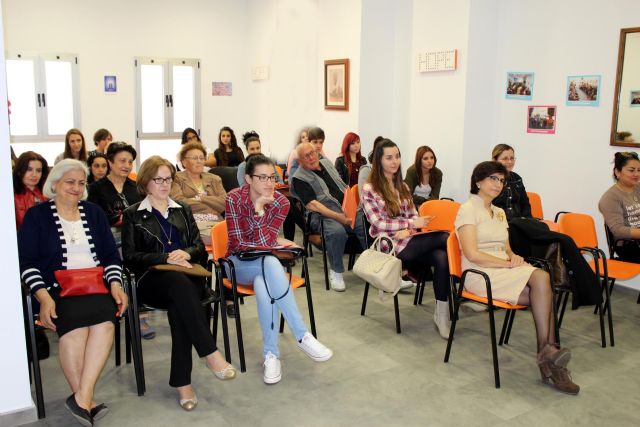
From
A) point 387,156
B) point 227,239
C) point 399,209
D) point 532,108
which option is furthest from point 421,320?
point 532,108

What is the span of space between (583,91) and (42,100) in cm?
665

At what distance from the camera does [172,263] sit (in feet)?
11.1

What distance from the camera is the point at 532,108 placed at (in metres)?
5.77

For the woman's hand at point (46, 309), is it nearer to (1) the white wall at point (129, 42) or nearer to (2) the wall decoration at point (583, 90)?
(2) the wall decoration at point (583, 90)

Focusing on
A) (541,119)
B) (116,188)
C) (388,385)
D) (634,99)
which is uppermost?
(634,99)

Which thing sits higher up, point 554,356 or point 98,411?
point 554,356

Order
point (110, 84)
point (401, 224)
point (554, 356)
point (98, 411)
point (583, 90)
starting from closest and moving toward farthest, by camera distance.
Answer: point (98, 411) < point (554, 356) < point (401, 224) < point (583, 90) < point (110, 84)

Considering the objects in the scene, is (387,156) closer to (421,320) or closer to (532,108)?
(421,320)

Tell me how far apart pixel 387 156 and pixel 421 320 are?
3.85ft

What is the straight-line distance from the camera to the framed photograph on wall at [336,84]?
7.29 metres

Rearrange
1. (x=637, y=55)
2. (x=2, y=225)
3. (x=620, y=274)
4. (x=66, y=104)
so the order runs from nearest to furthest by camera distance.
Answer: (x=2, y=225), (x=620, y=274), (x=637, y=55), (x=66, y=104)

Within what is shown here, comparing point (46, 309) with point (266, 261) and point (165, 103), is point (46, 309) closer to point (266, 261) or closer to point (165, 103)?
point (266, 261)

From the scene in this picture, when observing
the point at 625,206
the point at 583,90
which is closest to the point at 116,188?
the point at 625,206

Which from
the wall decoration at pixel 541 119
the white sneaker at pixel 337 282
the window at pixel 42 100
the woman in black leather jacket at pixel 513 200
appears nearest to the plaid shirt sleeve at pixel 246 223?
the white sneaker at pixel 337 282
